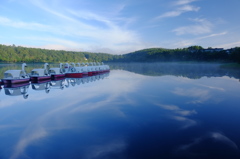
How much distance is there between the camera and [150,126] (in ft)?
39.7

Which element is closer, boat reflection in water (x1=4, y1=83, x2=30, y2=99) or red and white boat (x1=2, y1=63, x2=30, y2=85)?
boat reflection in water (x1=4, y1=83, x2=30, y2=99)

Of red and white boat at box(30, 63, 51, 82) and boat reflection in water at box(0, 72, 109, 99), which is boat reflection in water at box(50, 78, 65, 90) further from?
red and white boat at box(30, 63, 51, 82)

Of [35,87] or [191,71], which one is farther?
[191,71]

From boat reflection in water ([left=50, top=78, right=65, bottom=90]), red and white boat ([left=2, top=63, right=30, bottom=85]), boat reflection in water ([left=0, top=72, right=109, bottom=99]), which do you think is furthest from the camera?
red and white boat ([left=2, top=63, right=30, bottom=85])

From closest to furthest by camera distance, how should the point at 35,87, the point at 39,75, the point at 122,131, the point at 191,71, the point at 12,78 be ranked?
1. the point at 122,131
2. the point at 35,87
3. the point at 12,78
4. the point at 39,75
5. the point at 191,71

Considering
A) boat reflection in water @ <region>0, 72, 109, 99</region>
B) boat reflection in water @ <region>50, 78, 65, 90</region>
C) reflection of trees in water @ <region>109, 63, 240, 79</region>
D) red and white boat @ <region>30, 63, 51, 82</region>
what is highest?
red and white boat @ <region>30, 63, 51, 82</region>

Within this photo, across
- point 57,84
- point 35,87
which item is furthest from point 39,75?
point 35,87

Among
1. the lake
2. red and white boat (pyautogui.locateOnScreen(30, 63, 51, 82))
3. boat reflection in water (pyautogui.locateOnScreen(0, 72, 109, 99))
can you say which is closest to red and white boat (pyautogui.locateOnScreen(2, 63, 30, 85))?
boat reflection in water (pyautogui.locateOnScreen(0, 72, 109, 99))

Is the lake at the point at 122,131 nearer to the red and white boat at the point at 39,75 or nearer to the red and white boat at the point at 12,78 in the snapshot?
the red and white boat at the point at 12,78

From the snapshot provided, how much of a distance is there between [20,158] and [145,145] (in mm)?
6994

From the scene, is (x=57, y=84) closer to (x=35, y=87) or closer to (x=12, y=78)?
(x=35, y=87)

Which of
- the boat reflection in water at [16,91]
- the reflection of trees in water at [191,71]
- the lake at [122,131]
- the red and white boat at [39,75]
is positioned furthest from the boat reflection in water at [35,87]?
the reflection of trees in water at [191,71]

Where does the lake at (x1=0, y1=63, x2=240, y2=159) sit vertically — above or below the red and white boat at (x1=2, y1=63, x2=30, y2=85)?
below

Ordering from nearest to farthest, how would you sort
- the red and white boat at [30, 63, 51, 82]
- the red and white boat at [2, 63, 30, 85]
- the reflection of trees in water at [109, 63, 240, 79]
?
the red and white boat at [2, 63, 30, 85]
the red and white boat at [30, 63, 51, 82]
the reflection of trees in water at [109, 63, 240, 79]
